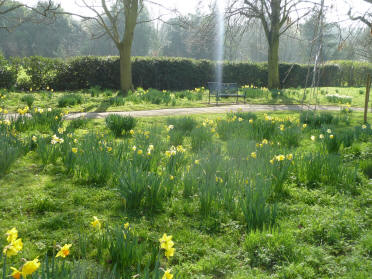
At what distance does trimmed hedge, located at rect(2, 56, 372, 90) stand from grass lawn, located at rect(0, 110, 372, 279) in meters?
10.7

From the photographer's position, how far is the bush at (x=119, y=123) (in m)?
5.90

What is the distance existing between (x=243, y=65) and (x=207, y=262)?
57.8ft

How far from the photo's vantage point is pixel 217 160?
3.64m

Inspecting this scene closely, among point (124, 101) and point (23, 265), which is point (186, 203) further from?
point (124, 101)

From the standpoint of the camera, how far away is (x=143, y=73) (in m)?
16.2

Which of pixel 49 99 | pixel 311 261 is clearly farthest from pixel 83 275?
pixel 49 99

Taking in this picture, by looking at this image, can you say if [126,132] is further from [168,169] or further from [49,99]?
[49,99]

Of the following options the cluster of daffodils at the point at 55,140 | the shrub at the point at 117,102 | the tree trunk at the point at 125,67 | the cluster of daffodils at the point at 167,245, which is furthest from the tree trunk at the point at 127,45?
the cluster of daffodils at the point at 167,245

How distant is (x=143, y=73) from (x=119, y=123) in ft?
35.2

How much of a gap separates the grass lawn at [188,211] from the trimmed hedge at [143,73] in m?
10.7

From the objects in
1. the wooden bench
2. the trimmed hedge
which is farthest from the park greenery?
the trimmed hedge

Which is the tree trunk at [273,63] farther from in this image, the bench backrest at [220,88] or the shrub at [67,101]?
the shrub at [67,101]

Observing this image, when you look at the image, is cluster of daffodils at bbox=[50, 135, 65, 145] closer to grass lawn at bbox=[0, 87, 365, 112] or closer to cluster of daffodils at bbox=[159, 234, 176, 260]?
cluster of daffodils at bbox=[159, 234, 176, 260]

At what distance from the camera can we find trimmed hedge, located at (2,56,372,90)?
1406 cm
